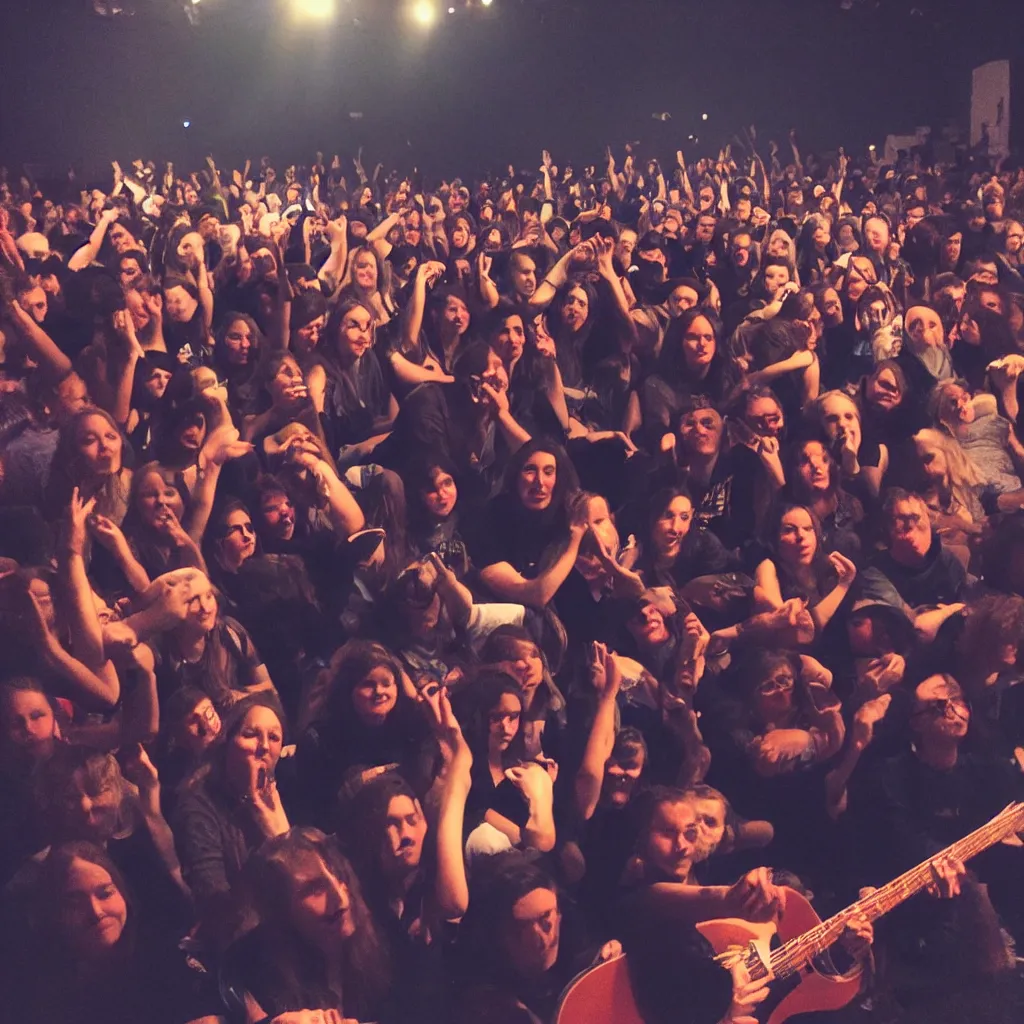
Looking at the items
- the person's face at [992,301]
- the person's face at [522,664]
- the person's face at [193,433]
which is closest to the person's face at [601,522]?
the person's face at [522,664]

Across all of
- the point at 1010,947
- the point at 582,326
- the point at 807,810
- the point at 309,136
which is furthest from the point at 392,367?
the point at 1010,947

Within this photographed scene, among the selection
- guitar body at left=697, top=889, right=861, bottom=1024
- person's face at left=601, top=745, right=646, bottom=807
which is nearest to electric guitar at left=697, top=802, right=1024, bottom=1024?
guitar body at left=697, top=889, right=861, bottom=1024

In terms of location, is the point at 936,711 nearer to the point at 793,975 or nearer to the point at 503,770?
the point at 793,975

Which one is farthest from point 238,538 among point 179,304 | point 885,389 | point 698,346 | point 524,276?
point 885,389

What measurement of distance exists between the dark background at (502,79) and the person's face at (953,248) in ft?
1.55

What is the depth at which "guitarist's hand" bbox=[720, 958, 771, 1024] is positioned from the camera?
4168 millimetres

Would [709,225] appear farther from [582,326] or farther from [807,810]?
[807,810]

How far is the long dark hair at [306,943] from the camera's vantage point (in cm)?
387

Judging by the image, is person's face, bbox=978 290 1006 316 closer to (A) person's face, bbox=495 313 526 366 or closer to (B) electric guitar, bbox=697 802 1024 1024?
(A) person's face, bbox=495 313 526 366

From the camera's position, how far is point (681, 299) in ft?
15.2

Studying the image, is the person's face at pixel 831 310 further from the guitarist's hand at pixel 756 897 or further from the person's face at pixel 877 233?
the guitarist's hand at pixel 756 897

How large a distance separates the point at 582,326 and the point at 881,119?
1748mm

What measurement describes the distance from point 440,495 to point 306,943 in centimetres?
152

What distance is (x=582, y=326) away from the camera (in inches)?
176
